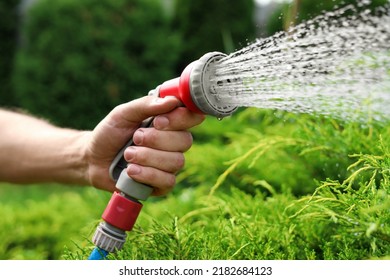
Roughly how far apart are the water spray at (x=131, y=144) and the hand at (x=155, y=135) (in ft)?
0.10

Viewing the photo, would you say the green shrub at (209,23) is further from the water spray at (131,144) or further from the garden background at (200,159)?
the water spray at (131,144)

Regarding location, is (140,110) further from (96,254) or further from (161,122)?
(96,254)

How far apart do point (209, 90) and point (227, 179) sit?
3.34 feet

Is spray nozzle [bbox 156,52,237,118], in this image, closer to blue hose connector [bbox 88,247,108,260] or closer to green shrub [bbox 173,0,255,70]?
blue hose connector [bbox 88,247,108,260]

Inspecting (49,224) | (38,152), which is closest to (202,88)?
(38,152)

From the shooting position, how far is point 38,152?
2201 mm

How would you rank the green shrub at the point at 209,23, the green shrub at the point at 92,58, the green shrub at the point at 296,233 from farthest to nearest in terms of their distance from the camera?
1. the green shrub at the point at 209,23
2. the green shrub at the point at 92,58
3. the green shrub at the point at 296,233

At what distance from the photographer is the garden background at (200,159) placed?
146 centimetres

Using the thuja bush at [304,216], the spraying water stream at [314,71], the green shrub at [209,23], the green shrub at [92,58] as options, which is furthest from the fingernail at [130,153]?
the green shrub at [209,23]

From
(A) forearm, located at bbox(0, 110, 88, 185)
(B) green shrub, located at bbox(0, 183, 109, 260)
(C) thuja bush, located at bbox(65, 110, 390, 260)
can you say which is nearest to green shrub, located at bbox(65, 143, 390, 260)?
(C) thuja bush, located at bbox(65, 110, 390, 260)

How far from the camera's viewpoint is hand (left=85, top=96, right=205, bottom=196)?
151 cm

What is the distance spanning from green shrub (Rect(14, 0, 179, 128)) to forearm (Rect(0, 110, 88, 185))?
5633mm

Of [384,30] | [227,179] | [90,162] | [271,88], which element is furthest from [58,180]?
[384,30]
